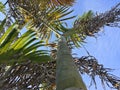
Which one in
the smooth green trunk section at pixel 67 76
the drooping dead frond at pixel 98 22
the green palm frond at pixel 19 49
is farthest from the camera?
the drooping dead frond at pixel 98 22

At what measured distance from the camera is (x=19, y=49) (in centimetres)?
486

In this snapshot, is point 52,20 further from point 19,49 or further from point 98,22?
point 19,49

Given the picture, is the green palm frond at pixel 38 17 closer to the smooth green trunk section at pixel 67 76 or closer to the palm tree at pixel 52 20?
the palm tree at pixel 52 20

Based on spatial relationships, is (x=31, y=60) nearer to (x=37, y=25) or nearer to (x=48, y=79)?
(x=48, y=79)

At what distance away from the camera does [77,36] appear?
646cm

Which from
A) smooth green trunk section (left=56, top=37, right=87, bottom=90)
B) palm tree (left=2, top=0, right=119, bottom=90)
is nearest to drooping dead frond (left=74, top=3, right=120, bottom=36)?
palm tree (left=2, top=0, right=119, bottom=90)

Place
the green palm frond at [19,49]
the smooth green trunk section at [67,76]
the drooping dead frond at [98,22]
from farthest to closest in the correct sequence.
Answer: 1. the drooping dead frond at [98,22]
2. the green palm frond at [19,49]
3. the smooth green trunk section at [67,76]

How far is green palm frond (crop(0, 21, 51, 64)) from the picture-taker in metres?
4.69

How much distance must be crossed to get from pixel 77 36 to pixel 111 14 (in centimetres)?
116

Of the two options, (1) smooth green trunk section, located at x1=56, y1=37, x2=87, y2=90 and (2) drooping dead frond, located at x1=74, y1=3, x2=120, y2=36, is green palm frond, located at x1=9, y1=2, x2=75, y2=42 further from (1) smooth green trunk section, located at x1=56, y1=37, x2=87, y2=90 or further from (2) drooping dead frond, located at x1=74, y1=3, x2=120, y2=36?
(1) smooth green trunk section, located at x1=56, y1=37, x2=87, y2=90

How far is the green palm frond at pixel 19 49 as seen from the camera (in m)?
4.69

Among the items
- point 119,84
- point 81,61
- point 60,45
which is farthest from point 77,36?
point 60,45

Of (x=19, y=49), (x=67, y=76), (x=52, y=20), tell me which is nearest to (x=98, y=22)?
(x=52, y=20)

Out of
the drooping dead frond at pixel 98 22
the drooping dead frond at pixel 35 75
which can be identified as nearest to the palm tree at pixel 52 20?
the drooping dead frond at pixel 98 22
